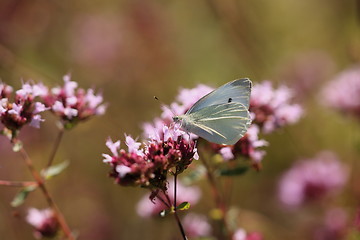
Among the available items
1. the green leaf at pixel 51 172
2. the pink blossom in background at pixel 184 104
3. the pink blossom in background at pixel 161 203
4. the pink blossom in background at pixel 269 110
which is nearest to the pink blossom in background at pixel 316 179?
the pink blossom in background at pixel 161 203

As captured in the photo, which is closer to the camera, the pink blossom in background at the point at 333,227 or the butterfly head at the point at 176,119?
the butterfly head at the point at 176,119

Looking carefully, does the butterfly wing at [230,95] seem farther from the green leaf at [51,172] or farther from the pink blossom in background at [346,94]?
the pink blossom in background at [346,94]

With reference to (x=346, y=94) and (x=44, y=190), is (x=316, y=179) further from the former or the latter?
(x=44, y=190)

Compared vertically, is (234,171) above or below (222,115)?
below

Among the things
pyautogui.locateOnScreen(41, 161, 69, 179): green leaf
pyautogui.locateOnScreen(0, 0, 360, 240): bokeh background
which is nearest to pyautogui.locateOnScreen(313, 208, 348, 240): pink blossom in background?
pyautogui.locateOnScreen(0, 0, 360, 240): bokeh background

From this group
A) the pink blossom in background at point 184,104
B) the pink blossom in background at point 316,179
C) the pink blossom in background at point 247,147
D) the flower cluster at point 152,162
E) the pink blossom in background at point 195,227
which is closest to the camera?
the flower cluster at point 152,162

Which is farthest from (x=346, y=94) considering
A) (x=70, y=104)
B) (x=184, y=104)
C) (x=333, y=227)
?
(x=70, y=104)

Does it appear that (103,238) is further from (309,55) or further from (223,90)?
(309,55)

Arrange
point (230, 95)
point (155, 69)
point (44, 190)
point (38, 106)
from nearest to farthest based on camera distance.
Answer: point (230, 95)
point (38, 106)
point (44, 190)
point (155, 69)
